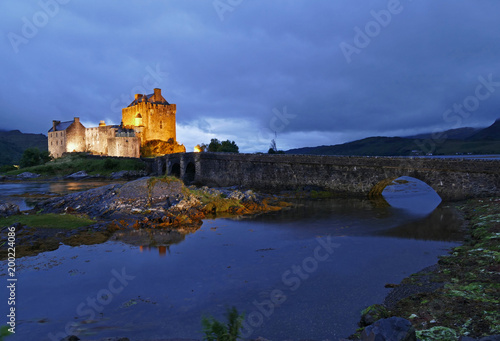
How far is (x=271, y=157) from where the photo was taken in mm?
33281

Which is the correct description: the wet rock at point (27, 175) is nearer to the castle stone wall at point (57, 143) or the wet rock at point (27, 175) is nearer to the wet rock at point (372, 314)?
the castle stone wall at point (57, 143)

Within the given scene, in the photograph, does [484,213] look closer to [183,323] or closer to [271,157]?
Answer: [183,323]

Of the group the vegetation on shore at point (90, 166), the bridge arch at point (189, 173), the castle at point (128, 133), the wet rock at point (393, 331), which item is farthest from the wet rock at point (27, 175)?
the wet rock at point (393, 331)

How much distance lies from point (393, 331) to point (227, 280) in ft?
18.9

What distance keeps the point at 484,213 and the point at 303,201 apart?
43.6 ft

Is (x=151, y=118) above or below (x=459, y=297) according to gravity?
above

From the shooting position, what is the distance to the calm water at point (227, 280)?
22.8 feet

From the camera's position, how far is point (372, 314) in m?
6.71

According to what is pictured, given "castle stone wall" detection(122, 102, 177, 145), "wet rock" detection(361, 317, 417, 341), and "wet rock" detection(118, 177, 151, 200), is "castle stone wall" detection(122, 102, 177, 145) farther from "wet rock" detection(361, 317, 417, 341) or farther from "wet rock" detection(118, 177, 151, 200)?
"wet rock" detection(361, 317, 417, 341)

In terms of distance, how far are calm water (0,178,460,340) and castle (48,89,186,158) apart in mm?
62709

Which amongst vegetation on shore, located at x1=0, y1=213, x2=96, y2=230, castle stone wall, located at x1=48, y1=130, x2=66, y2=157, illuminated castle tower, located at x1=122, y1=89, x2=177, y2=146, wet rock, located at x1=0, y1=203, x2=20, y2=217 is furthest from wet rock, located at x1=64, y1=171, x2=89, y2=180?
vegetation on shore, located at x1=0, y1=213, x2=96, y2=230

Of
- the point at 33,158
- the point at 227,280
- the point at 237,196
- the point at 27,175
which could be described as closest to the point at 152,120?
the point at 27,175

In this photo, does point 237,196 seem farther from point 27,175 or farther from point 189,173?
point 27,175

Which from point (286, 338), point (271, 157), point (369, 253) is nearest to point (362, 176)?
point (271, 157)
